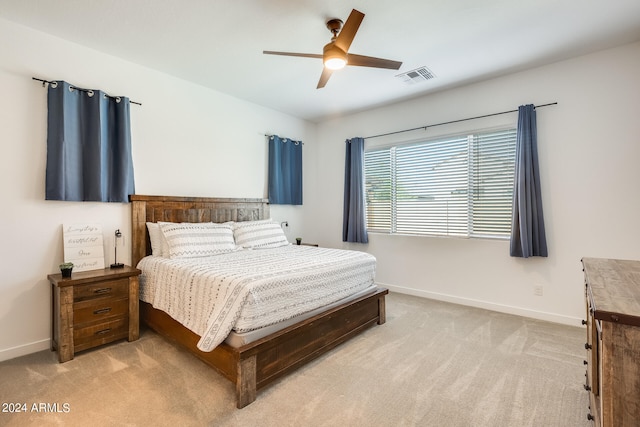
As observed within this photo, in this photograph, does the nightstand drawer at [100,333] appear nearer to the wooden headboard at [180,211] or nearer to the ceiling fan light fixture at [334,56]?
the wooden headboard at [180,211]

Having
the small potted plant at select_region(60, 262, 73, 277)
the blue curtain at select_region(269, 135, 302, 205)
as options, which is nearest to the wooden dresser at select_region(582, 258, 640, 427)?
the small potted plant at select_region(60, 262, 73, 277)

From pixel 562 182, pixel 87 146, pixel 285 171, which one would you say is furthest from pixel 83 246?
pixel 562 182

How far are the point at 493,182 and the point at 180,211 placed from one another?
3.73 meters

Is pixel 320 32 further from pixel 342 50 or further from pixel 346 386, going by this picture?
pixel 346 386

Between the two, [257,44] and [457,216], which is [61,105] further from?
[457,216]

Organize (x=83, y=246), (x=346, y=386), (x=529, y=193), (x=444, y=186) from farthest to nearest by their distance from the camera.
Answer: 1. (x=444, y=186)
2. (x=529, y=193)
3. (x=83, y=246)
4. (x=346, y=386)

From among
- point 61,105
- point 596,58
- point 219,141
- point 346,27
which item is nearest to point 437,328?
point 346,27

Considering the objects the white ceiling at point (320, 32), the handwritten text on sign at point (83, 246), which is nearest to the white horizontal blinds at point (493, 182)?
the white ceiling at point (320, 32)

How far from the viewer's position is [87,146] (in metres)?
2.80

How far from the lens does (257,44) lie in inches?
110

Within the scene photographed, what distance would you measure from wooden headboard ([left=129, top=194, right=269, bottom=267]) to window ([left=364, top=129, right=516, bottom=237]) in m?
1.80

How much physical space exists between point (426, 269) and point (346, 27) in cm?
315

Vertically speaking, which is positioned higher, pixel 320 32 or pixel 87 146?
pixel 320 32

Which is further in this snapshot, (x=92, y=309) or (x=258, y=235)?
(x=258, y=235)
